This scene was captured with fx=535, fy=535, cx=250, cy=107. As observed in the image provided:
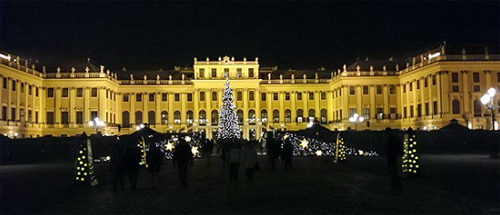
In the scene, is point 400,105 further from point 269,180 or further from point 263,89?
point 269,180

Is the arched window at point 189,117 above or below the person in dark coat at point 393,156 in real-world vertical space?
above

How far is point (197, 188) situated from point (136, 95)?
68990 millimetres

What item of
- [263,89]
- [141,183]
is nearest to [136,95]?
[263,89]

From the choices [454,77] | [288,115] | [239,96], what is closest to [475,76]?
[454,77]

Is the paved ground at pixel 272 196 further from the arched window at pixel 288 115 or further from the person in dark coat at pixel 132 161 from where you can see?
the arched window at pixel 288 115

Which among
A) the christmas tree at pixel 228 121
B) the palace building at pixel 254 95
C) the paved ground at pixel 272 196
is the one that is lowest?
the paved ground at pixel 272 196

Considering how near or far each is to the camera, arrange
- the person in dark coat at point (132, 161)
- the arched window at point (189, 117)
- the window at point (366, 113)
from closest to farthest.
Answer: the person in dark coat at point (132, 161), the window at point (366, 113), the arched window at point (189, 117)

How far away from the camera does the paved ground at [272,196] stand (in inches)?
464

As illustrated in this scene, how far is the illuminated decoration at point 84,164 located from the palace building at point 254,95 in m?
45.0

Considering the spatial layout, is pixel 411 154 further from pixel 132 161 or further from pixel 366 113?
pixel 366 113

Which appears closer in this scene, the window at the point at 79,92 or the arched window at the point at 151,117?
the window at the point at 79,92

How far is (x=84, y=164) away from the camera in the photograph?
57.1 ft

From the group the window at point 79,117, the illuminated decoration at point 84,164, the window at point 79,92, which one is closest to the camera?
the illuminated decoration at point 84,164

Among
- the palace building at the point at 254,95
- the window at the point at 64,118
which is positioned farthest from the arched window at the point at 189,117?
the window at the point at 64,118
